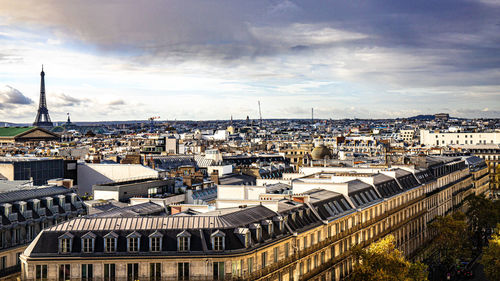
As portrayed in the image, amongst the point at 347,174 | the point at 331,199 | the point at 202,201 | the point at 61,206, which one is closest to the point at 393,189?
the point at 347,174

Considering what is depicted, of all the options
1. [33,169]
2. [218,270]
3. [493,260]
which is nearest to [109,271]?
[218,270]

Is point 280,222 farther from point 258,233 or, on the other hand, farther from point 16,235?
point 16,235

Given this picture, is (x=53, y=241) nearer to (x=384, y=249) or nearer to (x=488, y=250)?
(x=384, y=249)

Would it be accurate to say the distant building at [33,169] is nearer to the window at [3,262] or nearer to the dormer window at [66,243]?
the window at [3,262]

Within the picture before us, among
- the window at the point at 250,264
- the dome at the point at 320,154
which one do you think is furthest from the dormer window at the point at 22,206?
the dome at the point at 320,154

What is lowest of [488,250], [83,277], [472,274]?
[472,274]

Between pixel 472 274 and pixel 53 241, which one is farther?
pixel 472 274
